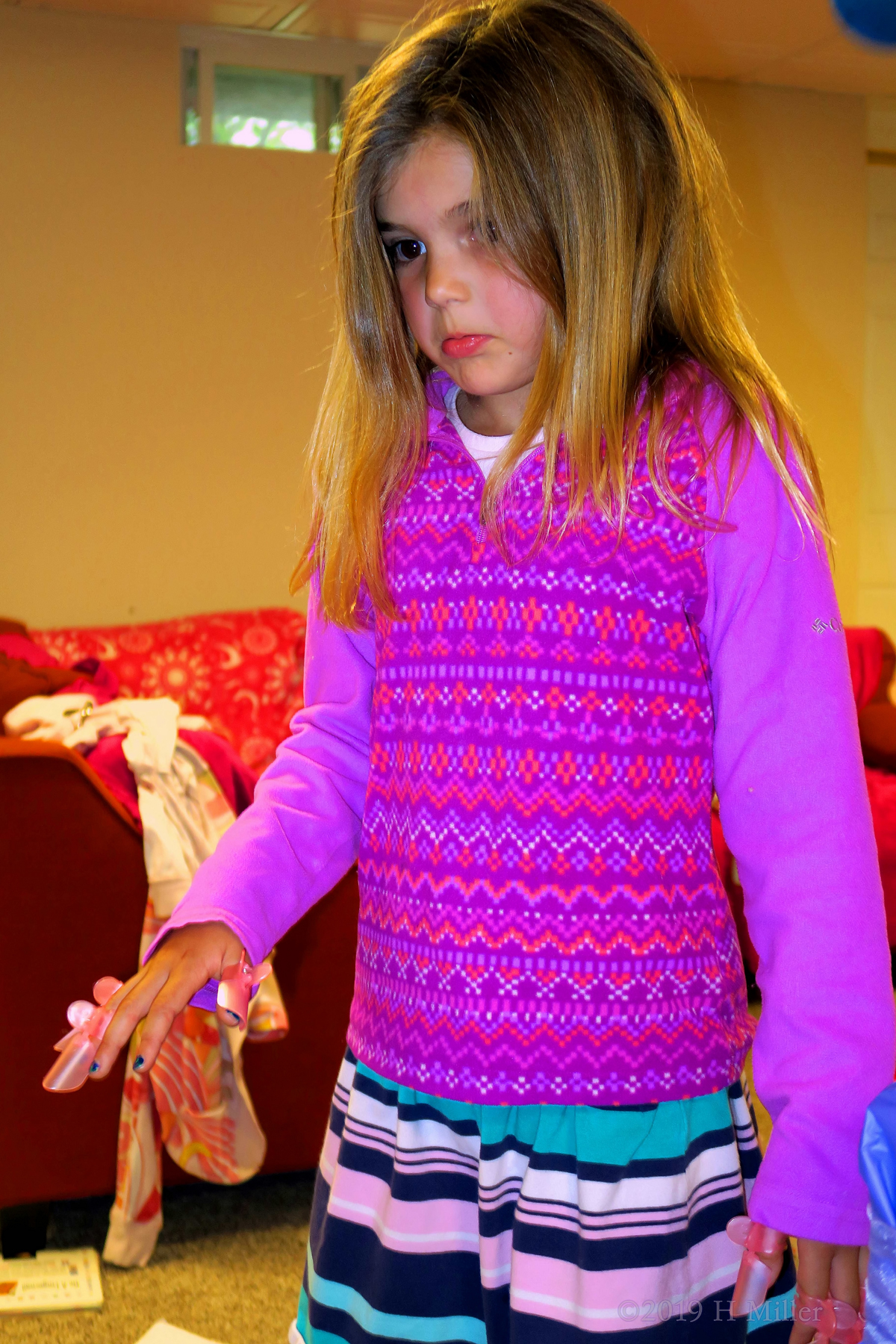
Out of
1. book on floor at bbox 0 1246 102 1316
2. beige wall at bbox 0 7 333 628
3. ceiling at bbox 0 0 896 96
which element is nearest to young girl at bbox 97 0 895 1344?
book on floor at bbox 0 1246 102 1316

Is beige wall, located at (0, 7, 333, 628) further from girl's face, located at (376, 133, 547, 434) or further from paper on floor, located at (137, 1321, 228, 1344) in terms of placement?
girl's face, located at (376, 133, 547, 434)

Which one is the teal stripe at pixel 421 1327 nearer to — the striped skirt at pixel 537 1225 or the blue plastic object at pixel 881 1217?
the striped skirt at pixel 537 1225

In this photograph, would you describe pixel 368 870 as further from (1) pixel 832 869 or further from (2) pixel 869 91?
(2) pixel 869 91

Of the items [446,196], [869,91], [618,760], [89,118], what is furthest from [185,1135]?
[869,91]

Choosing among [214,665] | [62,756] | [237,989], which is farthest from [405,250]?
[214,665]

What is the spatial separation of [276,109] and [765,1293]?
13.6 ft

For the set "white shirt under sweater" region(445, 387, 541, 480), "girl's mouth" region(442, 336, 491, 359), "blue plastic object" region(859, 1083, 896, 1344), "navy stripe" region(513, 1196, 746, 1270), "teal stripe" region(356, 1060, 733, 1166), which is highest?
"girl's mouth" region(442, 336, 491, 359)

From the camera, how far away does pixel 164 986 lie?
0.82m

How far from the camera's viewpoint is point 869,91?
4.85 metres

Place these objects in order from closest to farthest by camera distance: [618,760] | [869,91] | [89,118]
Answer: [618,760]
[89,118]
[869,91]

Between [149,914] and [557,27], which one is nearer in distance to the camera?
[557,27]

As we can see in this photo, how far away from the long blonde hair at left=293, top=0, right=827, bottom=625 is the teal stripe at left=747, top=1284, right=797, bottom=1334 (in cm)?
52

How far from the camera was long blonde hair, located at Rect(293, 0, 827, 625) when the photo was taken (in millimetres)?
863

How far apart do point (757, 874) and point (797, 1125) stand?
150 millimetres
